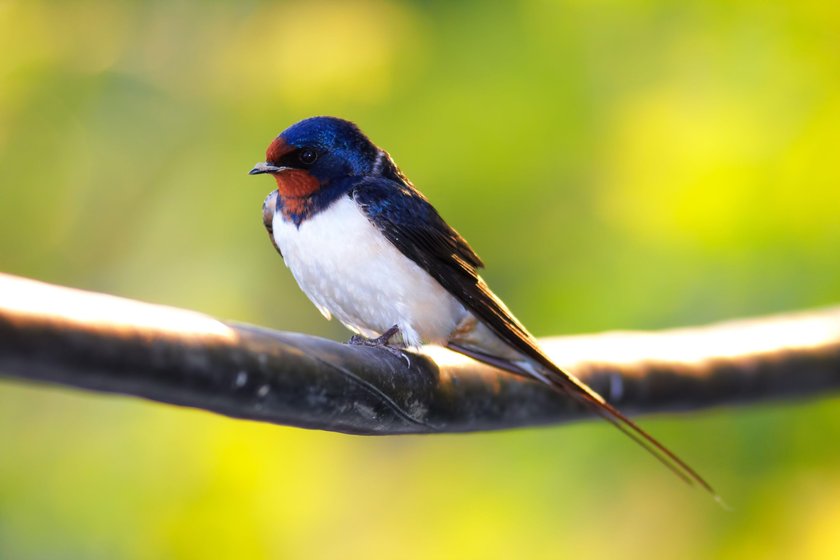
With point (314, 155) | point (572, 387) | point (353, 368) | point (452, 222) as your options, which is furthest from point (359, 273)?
point (452, 222)

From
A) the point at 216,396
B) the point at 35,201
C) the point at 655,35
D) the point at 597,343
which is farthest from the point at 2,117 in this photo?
the point at 216,396

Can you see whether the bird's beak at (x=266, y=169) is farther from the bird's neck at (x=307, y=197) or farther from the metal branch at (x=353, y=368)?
the metal branch at (x=353, y=368)

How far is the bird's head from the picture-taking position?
124cm

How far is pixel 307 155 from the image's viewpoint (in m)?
1.25

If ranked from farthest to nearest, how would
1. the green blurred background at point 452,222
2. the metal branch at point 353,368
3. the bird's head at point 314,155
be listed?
the green blurred background at point 452,222
the bird's head at point 314,155
the metal branch at point 353,368

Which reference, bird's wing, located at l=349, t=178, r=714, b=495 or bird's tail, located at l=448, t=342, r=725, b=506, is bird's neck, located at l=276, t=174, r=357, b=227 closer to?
bird's wing, located at l=349, t=178, r=714, b=495

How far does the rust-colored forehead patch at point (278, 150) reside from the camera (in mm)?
1233

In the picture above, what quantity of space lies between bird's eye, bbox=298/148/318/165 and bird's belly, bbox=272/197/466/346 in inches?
2.4

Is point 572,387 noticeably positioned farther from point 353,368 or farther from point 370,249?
point 353,368

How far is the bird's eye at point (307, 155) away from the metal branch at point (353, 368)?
302 millimetres

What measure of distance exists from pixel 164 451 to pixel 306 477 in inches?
12.1

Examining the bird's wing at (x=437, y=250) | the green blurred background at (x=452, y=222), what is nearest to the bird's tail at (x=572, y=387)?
the bird's wing at (x=437, y=250)

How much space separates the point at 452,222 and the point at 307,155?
3.98 feet

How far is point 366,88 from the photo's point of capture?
2.51m
